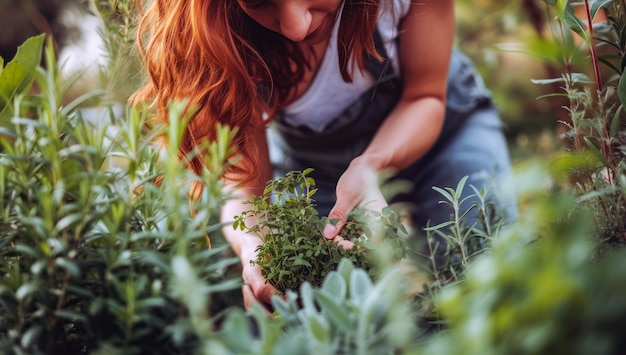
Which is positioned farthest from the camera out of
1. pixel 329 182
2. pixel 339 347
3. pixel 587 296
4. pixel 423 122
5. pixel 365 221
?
pixel 329 182

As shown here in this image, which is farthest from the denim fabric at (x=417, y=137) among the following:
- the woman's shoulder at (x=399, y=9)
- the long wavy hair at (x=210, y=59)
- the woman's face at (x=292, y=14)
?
the woman's face at (x=292, y=14)

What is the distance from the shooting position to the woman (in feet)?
3.24

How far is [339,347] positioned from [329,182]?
95 centimetres

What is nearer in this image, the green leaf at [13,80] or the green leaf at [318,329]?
the green leaf at [318,329]

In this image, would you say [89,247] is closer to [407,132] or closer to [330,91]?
[407,132]

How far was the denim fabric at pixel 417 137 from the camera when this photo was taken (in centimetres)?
143

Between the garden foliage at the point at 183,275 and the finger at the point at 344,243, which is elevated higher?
the garden foliage at the point at 183,275

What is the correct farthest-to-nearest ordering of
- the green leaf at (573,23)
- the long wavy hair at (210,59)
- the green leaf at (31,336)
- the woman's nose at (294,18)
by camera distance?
the long wavy hair at (210,59)
the woman's nose at (294,18)
the green leaf at (573,23)
the green leaf at (31,336)

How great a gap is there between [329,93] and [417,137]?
258 millimetres

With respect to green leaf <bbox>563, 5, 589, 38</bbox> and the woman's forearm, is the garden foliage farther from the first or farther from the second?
the woman's forearm

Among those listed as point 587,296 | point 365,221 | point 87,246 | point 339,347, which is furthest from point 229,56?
point 587,296

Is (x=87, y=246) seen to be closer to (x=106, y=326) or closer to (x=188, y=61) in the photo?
(x=106, y=326)

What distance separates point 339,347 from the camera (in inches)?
18.3

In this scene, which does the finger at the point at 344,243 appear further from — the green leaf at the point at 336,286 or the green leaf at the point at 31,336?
the green leaf at the point at 31,336
